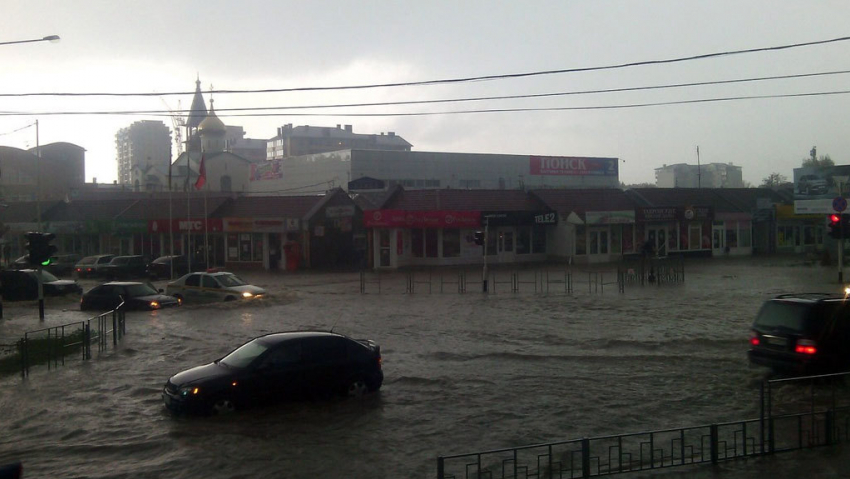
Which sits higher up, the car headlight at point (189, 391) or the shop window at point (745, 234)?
the shop window at point (745, 234)

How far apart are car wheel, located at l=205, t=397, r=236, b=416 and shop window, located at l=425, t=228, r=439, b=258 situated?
112 ft

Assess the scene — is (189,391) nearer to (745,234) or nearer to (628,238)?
(628,238)

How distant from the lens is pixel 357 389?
13.3m

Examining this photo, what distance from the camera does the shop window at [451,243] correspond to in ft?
151

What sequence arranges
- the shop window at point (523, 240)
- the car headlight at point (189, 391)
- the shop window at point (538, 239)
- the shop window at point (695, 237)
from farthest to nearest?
the shop window at point (695, 237), the shop window at point (538, 239), the shop window at point (523, 240), the car headlight at point (189, 391)

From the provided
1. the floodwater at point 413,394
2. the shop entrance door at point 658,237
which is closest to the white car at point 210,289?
the floodwater at point 413,394

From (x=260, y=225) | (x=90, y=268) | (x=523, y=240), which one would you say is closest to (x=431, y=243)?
(x=523, y=240)

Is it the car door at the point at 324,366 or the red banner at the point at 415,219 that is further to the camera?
the red banner at the point at 415,219

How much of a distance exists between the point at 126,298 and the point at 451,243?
23.1m

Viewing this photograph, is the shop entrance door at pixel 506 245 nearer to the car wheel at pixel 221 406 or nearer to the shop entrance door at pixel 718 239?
the shop entrance door at pixel 718 239

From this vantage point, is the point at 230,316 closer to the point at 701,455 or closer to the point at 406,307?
the point at 406,307

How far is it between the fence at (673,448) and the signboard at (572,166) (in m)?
71.5

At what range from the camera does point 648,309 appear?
25.1 meters

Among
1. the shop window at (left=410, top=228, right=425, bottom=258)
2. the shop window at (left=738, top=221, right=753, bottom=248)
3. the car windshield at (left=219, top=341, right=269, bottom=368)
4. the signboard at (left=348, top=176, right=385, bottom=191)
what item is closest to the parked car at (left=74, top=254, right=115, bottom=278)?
the shop window at (left=410, top=228, right=425, bottom=258)
